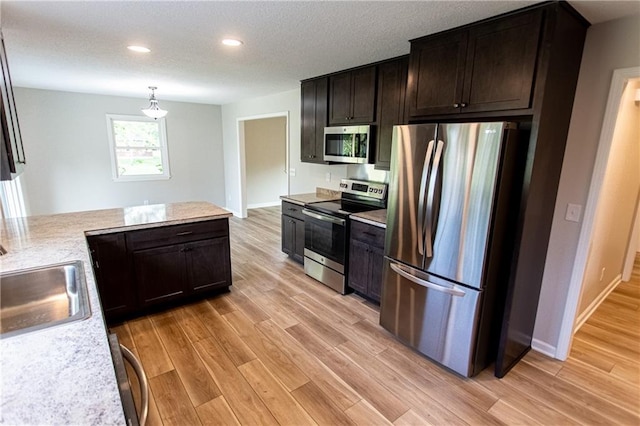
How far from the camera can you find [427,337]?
2.38m

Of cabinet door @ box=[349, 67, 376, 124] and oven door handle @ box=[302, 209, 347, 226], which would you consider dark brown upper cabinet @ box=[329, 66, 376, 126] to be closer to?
cabinet door @ box=[349, 67, 376, 124]

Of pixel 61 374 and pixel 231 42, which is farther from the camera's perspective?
pixel 231 42

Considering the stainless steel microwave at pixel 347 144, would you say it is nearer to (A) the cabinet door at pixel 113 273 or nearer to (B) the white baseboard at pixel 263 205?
(A) the cabinet door at pixel 113 273

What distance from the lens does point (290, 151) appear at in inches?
202

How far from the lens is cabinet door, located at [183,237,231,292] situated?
309cm

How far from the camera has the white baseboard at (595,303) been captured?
2858 mm

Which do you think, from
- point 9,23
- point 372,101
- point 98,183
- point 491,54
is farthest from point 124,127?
point 491,54

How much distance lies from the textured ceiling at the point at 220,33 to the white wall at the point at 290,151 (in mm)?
1093

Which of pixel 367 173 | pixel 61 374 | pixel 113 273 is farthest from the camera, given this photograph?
pixel 367 173

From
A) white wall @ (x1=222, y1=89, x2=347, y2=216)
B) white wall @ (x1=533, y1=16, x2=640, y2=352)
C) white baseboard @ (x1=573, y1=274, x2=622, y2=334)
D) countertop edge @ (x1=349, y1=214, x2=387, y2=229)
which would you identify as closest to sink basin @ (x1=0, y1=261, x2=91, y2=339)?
countertop edge @ (x1=349, y1=214, x2=387, y2=229)

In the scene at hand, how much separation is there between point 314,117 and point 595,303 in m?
3.70

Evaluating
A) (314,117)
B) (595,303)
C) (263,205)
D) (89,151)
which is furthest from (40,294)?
(263,205)

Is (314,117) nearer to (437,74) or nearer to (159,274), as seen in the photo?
(437,74)

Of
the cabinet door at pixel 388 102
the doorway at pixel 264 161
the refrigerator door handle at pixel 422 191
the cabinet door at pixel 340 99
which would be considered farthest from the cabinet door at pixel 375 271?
the doorway at pixel 264 161
